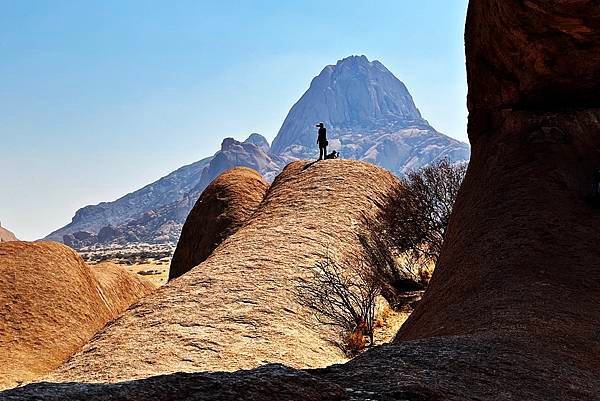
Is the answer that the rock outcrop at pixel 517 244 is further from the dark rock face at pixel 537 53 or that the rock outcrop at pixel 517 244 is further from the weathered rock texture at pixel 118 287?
the weathered rock texture at pixel 118 287

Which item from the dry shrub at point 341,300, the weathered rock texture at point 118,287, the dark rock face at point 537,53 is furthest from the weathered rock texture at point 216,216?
the dark rock face at point 537,53

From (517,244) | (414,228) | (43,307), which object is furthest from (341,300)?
(43,307)

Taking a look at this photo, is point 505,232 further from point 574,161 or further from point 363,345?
→ point 363,345

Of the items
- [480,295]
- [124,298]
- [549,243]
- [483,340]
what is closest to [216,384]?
[483,340]

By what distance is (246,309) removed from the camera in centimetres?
1712

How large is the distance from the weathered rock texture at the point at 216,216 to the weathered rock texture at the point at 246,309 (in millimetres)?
3185

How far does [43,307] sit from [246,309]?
5.74 metres

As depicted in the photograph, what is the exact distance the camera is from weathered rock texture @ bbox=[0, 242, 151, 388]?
56.0 ft

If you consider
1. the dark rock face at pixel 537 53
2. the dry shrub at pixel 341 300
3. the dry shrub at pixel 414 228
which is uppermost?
the dark rock face at pixel 537 53

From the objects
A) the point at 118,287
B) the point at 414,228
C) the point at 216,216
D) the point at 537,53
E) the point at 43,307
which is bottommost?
the point at 43,307

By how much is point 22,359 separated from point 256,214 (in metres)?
9.59

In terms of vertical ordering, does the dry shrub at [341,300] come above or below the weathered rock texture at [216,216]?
below

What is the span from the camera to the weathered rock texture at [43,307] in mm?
17062

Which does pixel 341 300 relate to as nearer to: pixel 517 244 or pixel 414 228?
pixel 517 244
